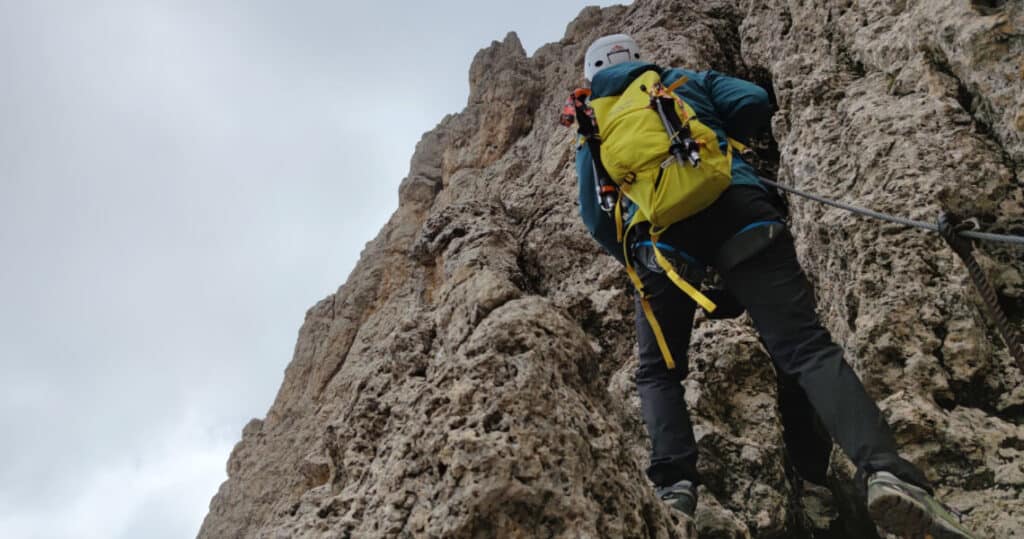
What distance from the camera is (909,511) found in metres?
3.22

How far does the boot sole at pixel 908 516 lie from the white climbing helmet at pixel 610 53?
3.72 m

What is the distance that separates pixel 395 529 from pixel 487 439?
0.63m

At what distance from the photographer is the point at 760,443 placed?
5.09 m

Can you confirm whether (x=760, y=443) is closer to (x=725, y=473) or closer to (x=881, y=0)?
(x=725, y=473)

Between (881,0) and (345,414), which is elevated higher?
(881,0)

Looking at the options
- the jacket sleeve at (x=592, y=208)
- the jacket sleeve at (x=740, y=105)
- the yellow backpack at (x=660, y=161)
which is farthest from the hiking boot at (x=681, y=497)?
the jacket sleeve at (x=740, y=105)

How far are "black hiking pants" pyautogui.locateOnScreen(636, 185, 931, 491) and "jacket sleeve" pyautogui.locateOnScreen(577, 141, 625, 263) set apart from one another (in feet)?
1.44

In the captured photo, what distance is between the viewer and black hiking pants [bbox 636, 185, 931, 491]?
3621 mm

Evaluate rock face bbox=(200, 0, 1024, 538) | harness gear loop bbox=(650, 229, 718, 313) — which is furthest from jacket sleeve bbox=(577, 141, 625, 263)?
rock face bbox=(200, 0, 1024, 538)

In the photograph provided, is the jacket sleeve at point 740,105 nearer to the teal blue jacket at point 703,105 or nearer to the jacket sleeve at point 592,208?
the teal blue jacket at point 703,105

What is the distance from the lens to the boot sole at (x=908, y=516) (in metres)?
3.17

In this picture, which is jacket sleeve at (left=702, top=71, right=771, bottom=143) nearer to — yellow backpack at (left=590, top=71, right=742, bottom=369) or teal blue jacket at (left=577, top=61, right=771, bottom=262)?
teal blue jacket at (left=577, top=61, right=771, bottom=262)

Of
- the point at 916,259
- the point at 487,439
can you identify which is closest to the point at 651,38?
the point at 916,259

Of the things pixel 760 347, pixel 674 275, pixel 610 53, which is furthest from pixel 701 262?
pixel 610 53
